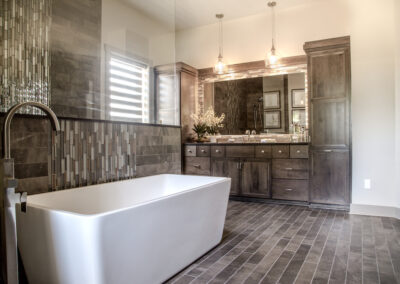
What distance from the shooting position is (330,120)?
12.2 ft

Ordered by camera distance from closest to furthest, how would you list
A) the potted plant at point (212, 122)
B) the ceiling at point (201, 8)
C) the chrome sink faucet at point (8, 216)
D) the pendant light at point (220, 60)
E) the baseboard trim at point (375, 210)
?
the chrome sink faucet at point (8, 216) < the baseboard trim at point (375, 210) < the ceiling at point (201, 8) < the pendant light at point (220, 60) < the potted plant at point (212, 122)

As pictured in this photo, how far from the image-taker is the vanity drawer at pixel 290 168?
12.7 ft

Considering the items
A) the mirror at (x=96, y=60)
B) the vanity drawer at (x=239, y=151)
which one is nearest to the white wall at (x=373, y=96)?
the vanity drawer at (x=239, y=151)

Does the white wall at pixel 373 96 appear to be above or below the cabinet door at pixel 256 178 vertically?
above

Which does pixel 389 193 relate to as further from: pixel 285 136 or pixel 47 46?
pixel 47 46

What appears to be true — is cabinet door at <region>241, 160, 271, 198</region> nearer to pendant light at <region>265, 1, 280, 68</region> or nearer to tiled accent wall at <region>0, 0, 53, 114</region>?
pendant light at <region>265, 1, 280, 68</region>

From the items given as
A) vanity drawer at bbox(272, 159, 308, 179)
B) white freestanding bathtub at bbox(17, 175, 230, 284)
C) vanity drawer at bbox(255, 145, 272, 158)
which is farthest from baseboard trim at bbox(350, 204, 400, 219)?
white freestanding bathtub at bbox(17, 175, 230, 284)

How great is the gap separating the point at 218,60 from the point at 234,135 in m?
1.37

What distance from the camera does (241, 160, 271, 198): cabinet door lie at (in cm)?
410

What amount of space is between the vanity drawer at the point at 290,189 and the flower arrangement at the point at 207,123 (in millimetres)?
1519

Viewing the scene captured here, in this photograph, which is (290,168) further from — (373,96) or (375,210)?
(373,96)

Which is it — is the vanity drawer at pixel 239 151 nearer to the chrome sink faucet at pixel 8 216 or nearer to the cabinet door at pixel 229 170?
the cabinet door at pixel 229 170

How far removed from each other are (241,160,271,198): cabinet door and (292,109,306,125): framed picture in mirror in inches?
36.1

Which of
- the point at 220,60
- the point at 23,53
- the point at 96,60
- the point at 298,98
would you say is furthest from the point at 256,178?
the point at 23,53
